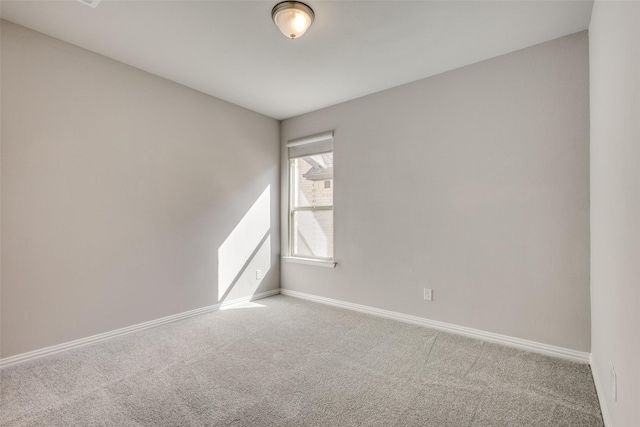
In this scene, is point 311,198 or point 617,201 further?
point 311,198

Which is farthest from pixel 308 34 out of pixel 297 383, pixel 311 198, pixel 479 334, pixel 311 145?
pixel 479 334

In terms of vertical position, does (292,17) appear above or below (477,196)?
above

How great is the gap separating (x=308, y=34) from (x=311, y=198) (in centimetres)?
223

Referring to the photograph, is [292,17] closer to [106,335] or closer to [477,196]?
[477,196]

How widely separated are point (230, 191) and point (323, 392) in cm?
265

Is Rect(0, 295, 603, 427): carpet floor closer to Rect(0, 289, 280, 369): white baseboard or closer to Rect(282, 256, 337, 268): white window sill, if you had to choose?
Rect(0, 289, 280, 369): white baseboard

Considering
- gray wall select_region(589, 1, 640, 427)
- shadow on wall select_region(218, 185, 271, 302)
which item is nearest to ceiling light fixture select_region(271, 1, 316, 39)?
gray wall select_region(589, 1, 640, 427)

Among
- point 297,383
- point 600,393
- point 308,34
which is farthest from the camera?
point 308,34

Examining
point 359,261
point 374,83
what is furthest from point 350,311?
point 374,83

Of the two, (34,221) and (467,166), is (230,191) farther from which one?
(467,166)

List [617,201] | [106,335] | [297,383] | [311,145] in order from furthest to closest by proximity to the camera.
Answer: [311,145], [106,335], [297,383], [617,201]

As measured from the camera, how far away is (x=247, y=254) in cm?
409

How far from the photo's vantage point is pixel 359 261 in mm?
3691

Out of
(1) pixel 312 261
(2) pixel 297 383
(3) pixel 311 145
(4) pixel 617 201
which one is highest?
(3) pixel 311 145
